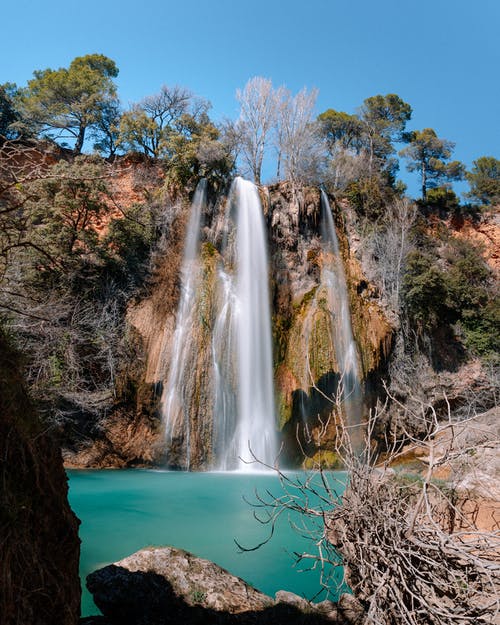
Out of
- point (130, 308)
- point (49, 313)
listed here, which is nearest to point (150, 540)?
point (49, 313)

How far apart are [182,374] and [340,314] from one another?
6874 mm

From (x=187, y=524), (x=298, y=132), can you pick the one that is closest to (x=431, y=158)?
(x=298, y=132)

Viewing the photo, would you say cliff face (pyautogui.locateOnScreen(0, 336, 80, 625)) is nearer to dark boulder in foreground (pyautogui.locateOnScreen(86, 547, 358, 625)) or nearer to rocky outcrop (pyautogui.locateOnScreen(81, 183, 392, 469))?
dark boulder in foreground (pyautogui.locateOnScreen(86, 547, 358, 625))

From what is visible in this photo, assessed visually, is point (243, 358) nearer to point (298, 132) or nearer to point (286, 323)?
point (286, 323)

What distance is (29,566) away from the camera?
5.97 ft

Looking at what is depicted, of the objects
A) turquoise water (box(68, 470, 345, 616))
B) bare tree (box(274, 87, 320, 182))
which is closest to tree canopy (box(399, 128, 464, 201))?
bare tree (box(274, 87, 320, 182))

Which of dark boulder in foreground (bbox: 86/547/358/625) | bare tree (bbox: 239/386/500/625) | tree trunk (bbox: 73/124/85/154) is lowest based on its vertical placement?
dark boulder in foreground (bbox: 86/547/358/625)

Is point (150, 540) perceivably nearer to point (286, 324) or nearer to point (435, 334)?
point (286, 324)

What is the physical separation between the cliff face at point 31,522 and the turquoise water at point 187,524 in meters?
1.98

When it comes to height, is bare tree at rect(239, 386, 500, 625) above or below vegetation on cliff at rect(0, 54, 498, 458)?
below

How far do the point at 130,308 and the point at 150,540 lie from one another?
34.0ft

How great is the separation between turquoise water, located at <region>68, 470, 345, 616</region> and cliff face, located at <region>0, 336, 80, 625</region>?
1976mm

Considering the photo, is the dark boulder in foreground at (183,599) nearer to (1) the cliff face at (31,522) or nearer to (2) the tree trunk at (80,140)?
(1) the cliff face at (31,522)

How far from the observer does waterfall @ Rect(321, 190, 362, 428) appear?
16266mm
